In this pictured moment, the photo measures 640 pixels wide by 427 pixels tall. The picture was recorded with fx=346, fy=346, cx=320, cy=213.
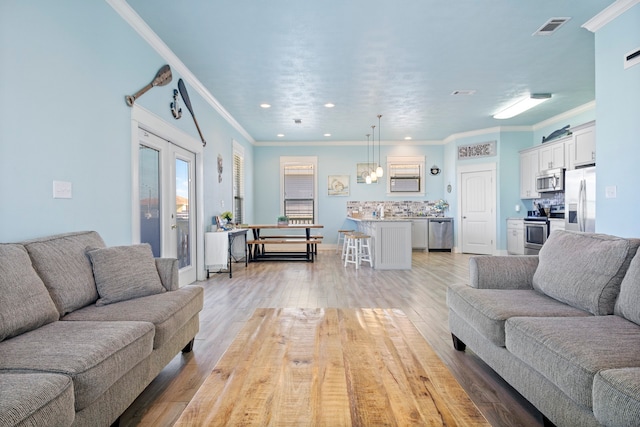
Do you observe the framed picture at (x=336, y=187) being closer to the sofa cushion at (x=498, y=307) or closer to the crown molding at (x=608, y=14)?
the crown molding at (x=608, y=14)

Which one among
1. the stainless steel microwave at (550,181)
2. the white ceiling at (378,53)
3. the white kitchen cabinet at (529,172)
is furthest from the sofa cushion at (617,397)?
the white kitchen cabinet at (529,172)

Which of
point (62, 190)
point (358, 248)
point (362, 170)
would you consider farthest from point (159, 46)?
point (362, 170)

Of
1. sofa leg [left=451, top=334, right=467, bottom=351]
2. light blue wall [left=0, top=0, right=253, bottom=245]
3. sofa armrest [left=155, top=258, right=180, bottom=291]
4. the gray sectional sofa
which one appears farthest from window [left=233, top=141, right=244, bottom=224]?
the gray sectional sofa

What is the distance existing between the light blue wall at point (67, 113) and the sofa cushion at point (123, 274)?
46 centimetres

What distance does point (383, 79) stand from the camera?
4.88 m

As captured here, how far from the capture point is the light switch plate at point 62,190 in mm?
2379

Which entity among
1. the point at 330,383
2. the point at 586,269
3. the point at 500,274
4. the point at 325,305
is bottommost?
the point at 325,305

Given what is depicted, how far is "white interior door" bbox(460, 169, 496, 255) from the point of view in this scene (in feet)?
26.3

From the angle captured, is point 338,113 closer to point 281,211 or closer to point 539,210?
point 281,211

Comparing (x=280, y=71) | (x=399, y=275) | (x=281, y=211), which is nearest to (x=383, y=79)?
(x=280, y=71)

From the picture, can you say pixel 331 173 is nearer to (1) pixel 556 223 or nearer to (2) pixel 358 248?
(2) pixel 358 248

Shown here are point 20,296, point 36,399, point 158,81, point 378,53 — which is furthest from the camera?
point 378,53

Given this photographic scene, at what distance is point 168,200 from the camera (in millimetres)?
4289

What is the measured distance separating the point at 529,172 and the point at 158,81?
23.9ft
